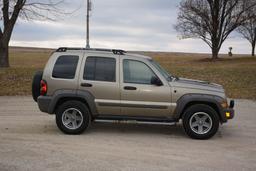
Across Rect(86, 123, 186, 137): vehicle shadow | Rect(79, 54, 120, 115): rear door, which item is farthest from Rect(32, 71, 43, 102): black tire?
Rect(86, 123, 186, 137): vehicle shadow

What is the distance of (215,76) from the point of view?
2170cm

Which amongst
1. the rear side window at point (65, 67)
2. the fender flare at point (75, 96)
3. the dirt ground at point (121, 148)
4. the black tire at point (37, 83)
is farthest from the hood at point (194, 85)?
the black tire at point (37, 83)

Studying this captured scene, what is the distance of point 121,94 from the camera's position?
26.3ft

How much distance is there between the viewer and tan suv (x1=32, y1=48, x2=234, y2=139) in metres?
7.93

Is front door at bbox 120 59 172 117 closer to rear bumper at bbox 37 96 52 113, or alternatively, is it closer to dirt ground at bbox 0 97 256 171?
dirt ground at bbox 0 97 256 171

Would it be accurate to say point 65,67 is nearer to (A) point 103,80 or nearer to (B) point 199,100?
(A) point 103,80

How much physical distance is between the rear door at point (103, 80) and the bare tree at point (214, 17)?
1418 inches

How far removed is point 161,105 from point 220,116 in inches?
48.1

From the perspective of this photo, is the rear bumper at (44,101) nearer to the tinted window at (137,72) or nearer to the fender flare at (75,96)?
the fender flare at (75,96)

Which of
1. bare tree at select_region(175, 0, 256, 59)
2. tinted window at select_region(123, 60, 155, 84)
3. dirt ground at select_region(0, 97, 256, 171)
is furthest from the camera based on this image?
bare tree at select_region(175, 0, 256, 59)

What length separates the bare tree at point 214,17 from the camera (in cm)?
4262

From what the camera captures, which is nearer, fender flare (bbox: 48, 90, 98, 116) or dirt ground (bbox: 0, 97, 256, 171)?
dirt ground (bbox: 0, 97, 256, 171)

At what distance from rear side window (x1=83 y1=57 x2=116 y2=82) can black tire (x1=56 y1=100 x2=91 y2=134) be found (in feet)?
1.94

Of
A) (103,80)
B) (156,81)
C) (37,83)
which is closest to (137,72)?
(156,81)
